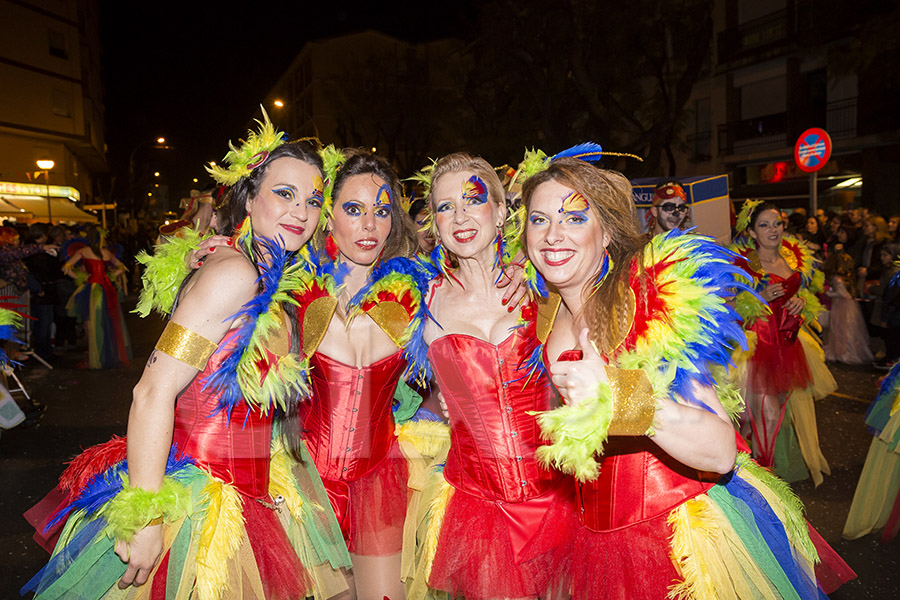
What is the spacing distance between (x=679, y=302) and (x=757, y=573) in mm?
868

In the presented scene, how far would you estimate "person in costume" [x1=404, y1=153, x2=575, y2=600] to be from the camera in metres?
2.33

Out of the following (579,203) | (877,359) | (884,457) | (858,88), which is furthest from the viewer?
(858,88)

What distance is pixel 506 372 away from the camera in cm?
255

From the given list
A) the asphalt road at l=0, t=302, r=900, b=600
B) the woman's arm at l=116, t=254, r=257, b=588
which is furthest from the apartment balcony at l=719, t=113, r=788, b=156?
the woman's arm at l=116, t=254, r=257, b=588

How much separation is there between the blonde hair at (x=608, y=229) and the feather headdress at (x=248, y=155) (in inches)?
44.8

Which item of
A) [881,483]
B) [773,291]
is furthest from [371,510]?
[773,291]

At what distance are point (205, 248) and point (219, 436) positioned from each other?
0.69 metres

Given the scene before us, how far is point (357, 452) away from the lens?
8.96ft

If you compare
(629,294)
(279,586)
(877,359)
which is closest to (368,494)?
(279,586)

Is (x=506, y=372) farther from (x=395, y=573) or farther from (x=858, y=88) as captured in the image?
(x=858, y=88)

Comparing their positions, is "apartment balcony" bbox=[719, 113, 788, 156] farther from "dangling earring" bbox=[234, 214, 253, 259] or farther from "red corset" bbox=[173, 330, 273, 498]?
"red corset" bbox=[173, 330, 273, 498]

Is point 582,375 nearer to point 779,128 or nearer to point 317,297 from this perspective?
point 317,297

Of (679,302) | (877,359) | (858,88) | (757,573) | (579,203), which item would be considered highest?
(858,88)

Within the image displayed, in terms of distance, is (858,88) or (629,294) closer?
(629,294)
